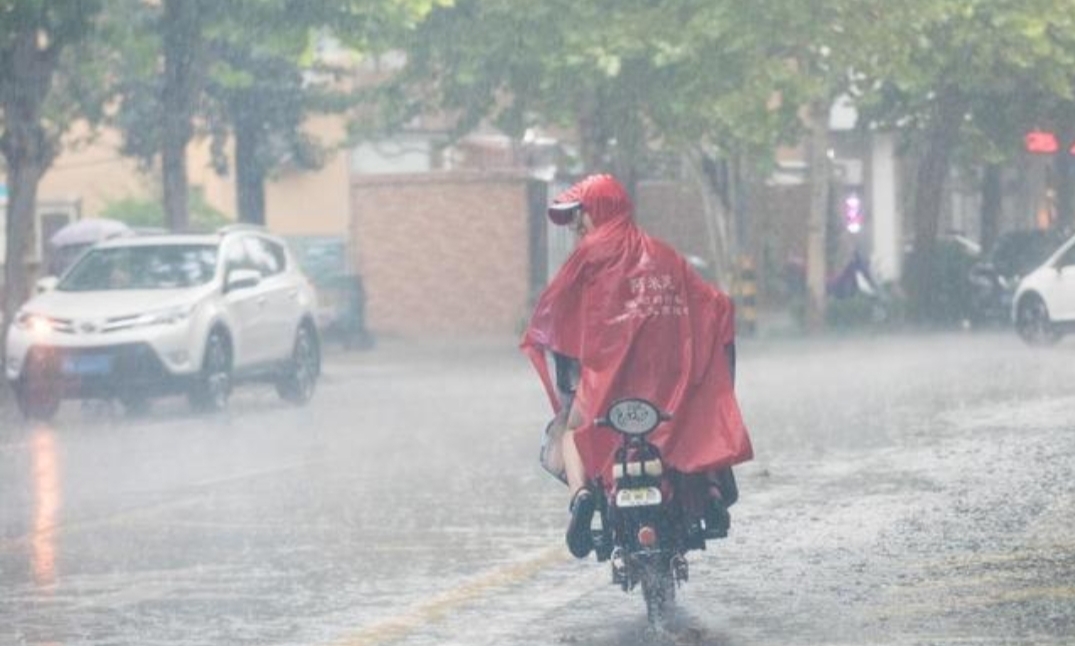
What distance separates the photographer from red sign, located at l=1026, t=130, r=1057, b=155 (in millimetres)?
41562

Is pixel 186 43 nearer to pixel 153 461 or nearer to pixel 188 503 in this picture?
pixel 153 461

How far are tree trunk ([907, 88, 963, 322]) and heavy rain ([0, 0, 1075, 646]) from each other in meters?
0.06

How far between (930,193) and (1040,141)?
185 cm

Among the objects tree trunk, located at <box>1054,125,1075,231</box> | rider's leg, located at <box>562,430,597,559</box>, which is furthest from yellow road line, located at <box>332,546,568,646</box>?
tree trunk, located at <box>1054,125,1075,231</box>

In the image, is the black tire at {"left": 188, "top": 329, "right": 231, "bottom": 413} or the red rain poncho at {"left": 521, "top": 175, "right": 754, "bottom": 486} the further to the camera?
the black tire at {"left": 188, "top": 329, "right": 231, "bottom": 413}

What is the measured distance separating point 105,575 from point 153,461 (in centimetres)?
717

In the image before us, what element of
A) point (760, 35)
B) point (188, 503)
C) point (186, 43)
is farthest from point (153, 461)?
point (760, 35)

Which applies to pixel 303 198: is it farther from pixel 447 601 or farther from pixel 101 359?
pixel 447 601

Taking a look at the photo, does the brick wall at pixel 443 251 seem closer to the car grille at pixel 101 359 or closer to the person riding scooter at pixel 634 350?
the car grille at pixel 101 359

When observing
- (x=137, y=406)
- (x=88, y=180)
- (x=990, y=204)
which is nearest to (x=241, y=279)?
(x=137, y=406)

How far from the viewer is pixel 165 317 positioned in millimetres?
23984

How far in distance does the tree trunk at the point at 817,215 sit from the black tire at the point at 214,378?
53.0 ft

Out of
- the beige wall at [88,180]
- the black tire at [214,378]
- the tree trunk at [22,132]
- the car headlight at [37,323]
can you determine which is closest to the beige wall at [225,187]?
the beige wall at [88,180]

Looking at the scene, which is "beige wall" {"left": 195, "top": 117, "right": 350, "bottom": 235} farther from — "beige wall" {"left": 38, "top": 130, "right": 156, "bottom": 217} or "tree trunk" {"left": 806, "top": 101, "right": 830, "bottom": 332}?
"tree trunk" {"left": 806, "top": 101, "right": 830, "bottom": 332}
